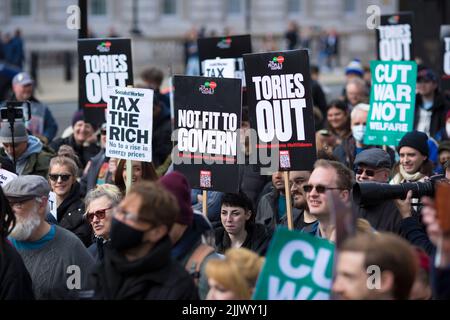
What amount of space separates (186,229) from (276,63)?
8.01 ft

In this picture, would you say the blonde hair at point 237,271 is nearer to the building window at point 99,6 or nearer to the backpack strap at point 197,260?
the backpack strap at point 197,260

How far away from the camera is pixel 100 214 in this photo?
725cm

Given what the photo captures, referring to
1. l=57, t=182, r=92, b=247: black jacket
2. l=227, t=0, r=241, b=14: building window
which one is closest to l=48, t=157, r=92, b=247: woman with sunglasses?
l=57, t=182, r=92, b=247: black jacket

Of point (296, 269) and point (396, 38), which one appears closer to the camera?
point (296, 269)

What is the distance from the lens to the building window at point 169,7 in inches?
1661

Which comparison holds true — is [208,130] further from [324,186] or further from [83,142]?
[83,142]

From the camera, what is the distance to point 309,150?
24.9ft

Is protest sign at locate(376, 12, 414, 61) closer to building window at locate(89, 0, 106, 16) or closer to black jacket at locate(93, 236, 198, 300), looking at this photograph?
black jacket at locate(93, 236, 198, 300)

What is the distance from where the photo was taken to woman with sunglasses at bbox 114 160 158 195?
855 cm

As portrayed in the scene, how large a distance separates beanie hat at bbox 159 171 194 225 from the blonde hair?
1.52 feet

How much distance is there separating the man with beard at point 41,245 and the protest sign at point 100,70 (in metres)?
3.87

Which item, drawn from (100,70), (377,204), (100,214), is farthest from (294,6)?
(377,204)
